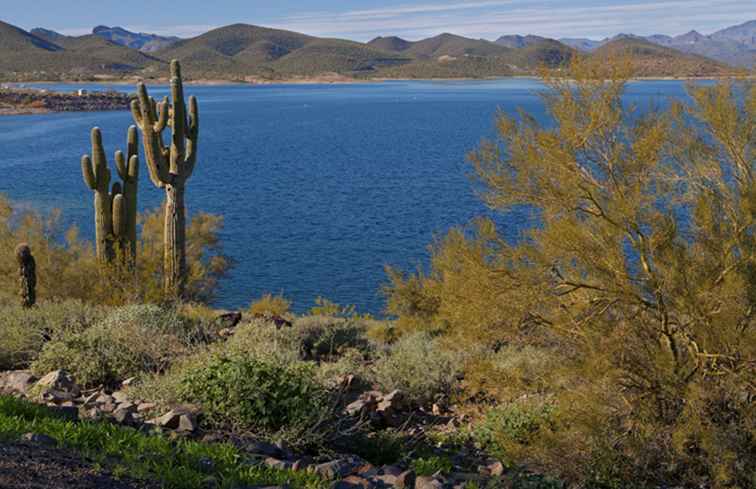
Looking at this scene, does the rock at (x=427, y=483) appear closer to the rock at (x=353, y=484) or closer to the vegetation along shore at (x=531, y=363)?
the vegetation along shore at (x=531, y=363)

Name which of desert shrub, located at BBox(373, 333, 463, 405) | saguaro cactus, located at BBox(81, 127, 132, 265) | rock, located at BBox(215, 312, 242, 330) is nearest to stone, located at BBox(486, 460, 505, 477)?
desert shrub, located at BBox(373, 333, 463, 405)

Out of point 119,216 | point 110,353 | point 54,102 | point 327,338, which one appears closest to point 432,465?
point 110,353

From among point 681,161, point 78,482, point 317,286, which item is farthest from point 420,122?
point 78,482

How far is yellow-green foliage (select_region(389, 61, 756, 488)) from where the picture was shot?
899cm

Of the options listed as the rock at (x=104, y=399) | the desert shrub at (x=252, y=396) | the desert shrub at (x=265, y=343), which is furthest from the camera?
the desert shrub at (x=265, y=343)

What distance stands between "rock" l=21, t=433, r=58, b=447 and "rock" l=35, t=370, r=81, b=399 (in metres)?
2.85

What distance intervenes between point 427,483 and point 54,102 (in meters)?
108

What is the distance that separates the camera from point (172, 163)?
65.6 ft

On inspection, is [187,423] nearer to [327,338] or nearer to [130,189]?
[327,338]

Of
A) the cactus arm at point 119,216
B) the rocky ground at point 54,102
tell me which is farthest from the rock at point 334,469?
the rocky ground at point 54,102

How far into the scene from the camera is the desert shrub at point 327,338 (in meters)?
14.1

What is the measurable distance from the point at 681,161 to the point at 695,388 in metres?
3.46

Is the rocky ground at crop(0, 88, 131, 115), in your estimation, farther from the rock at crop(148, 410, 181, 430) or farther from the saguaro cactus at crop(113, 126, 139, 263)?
the rock at crop(148, 410, 181, 430)

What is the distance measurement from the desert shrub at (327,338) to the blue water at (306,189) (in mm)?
5099
